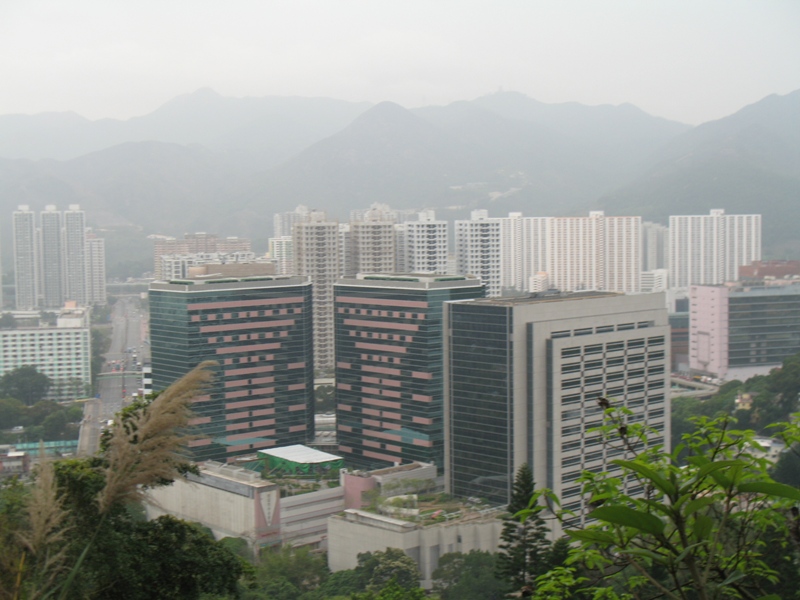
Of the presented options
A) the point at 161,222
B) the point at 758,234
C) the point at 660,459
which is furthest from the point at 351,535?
the point at 161,222

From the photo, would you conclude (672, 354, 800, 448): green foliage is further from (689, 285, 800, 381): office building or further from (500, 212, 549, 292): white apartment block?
(500, 212, 549, 292): white apartment block

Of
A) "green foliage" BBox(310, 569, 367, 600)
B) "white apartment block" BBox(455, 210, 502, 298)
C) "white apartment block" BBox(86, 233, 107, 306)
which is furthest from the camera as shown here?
"white apartment block" BBox(86, 233, 107, 306)

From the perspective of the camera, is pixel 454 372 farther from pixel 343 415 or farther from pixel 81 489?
pixel 81 489

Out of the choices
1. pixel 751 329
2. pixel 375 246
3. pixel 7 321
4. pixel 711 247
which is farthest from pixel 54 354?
pixel 711 247

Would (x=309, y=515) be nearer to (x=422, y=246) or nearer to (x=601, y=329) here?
(x=601, y=329)

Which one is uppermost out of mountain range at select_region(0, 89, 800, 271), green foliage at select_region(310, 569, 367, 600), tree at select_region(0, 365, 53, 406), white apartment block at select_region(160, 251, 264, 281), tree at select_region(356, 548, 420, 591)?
mountain range at select_region(0, 89, 800, 271)

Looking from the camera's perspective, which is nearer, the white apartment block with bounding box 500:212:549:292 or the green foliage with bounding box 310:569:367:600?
the green foliage with bounding box 310:569:367:600

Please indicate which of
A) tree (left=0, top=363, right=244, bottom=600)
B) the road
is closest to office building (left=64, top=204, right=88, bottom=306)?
the road
